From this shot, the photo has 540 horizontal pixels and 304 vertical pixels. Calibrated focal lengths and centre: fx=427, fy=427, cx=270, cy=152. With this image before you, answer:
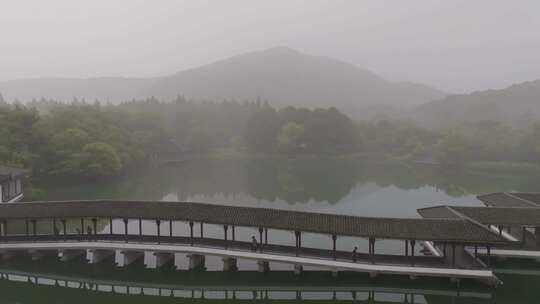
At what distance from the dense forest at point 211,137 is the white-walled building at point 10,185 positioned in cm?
898

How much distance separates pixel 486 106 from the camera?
132 metres

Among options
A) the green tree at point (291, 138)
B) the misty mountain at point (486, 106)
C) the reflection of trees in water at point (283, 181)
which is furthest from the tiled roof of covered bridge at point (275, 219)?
the misty mountain at point (486, 106)

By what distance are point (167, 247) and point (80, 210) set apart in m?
5.23

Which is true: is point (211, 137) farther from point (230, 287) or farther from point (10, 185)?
point (230, 287)

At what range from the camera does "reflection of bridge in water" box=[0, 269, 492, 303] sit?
63.6 feet

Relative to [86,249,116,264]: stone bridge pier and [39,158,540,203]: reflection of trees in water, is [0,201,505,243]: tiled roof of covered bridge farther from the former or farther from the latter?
[39,158,540,203]: reflection of trees in water

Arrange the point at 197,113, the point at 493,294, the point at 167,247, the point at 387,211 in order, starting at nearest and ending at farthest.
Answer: the point at 493,294 < the point at 167,247 < the point at 387,211 < the point at 197,113

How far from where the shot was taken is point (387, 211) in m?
38.2

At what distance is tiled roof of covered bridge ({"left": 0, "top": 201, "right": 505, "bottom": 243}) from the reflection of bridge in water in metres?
2.76

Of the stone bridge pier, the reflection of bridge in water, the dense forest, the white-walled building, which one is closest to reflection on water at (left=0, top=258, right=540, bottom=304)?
the reflection of bridge in water

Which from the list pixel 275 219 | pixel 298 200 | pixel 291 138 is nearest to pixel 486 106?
pixel 291 138

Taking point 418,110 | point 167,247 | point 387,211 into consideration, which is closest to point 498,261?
point 387,211

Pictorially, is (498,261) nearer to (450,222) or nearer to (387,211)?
(450,222)

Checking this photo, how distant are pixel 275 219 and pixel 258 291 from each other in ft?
11.4
